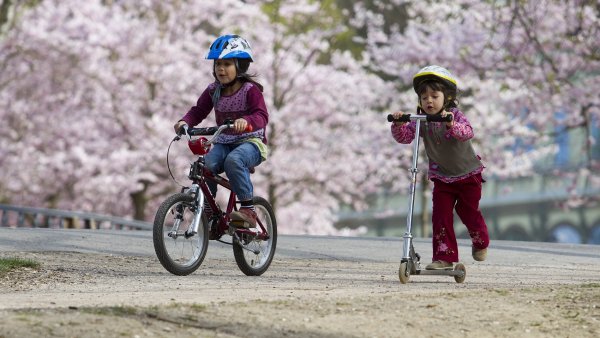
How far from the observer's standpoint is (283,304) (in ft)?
21.3

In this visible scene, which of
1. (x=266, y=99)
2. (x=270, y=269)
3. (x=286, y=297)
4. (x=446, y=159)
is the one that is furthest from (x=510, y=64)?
(x=286, y=297)

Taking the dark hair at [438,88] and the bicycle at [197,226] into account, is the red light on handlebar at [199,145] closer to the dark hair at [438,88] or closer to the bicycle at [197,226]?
the bicycle at [197,226]

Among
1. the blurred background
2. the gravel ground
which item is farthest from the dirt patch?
the blurred background

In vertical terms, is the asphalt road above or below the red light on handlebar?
below

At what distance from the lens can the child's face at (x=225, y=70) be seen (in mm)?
8516

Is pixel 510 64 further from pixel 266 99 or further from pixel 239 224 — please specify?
pixel 239 224

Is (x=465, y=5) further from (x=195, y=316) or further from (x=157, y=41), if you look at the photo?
(x=195, y=316)

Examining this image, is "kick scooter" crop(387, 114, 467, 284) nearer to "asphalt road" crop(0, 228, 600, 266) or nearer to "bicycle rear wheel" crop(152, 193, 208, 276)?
"bicycle rear wheel" crop(152, 193, 208, 276)

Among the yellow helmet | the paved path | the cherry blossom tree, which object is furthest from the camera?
the cherry blossom tree

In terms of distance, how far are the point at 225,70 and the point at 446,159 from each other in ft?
5.35

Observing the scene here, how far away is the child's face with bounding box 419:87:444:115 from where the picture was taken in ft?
27.4

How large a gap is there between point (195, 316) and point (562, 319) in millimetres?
2085

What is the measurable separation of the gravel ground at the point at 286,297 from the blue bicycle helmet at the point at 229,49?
1519mm

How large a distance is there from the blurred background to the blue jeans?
17.8m
